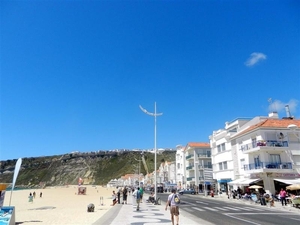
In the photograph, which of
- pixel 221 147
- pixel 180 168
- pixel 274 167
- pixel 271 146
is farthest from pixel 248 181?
pixel 180 168

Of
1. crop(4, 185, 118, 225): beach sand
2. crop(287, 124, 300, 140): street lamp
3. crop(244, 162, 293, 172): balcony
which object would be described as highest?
crop(287, 124, 300, 140): street lamp

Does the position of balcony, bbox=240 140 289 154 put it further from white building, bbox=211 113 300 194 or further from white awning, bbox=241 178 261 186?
white awning, bbox=241 178 261 186

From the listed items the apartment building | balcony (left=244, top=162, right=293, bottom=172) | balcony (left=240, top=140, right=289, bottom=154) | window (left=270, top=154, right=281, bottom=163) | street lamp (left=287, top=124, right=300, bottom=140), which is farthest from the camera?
the apartment building

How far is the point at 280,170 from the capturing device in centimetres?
3394

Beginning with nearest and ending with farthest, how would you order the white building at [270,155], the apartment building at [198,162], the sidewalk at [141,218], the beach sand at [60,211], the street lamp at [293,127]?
the sidewalk at [141,218] < the beach sand at [60,211] < the street lamp at [293,127] < the white building at [270,155] < the apartment building at [198,162]

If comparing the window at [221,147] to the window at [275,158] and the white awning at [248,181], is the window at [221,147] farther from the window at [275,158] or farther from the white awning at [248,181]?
the window at [275,158]

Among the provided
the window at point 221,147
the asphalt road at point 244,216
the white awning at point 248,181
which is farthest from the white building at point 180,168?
the asphalt road at point 244,216

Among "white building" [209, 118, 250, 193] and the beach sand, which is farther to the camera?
"white building" [209, 118, 250, 193]

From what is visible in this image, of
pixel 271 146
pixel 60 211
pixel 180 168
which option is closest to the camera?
pixel 60 211

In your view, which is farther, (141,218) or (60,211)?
(60,211)

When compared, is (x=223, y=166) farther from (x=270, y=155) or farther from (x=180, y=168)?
(x=180, y=168)

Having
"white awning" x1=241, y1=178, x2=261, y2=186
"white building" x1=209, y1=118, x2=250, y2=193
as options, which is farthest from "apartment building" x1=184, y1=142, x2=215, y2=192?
"white awning" x1=241, y1=178, x2=261, y2=186

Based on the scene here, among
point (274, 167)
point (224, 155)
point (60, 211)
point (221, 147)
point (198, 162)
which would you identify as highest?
point (221, 147)

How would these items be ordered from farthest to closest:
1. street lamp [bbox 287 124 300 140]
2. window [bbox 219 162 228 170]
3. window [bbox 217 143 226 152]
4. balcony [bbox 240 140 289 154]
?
window [bbox 217 143 226 152] → window [bbox 219 162 228 170] → balcony [bbox 240 140 289 154] → street lamp [bbox 287 124 300 140]
